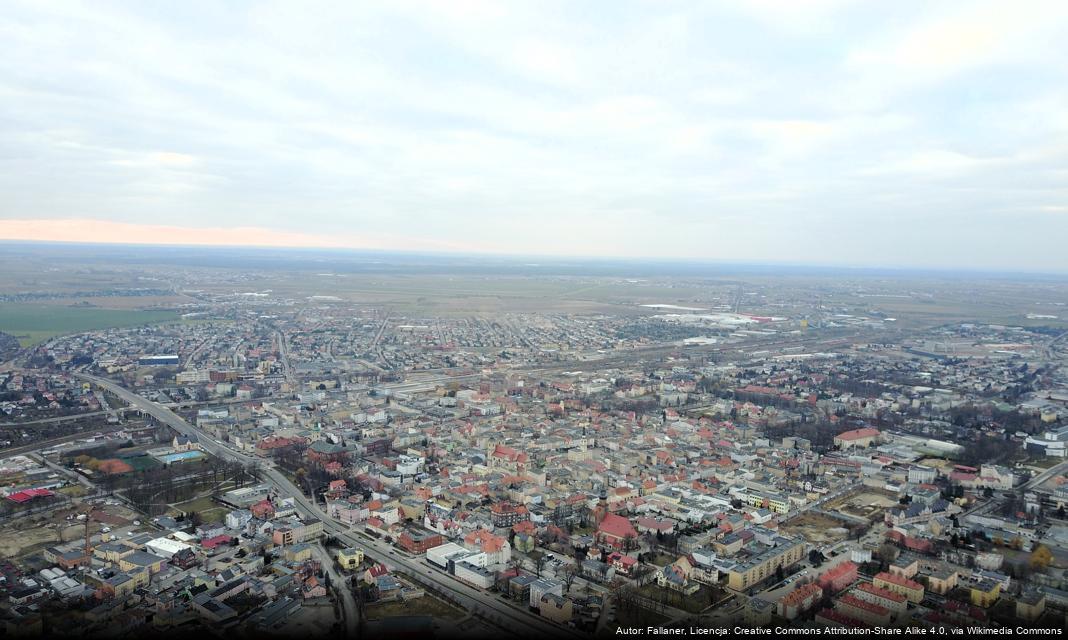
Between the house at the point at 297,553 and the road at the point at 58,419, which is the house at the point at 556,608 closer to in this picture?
the house at the point at 297,553

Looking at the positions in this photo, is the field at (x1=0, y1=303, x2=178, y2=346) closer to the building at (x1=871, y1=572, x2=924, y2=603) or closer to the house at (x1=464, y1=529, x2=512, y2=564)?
the house at (x1=464, y1=529, x2=512, y2=564)

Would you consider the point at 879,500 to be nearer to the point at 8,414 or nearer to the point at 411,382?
the point at 411,382

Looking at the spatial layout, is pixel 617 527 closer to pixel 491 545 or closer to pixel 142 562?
pixel 491 545

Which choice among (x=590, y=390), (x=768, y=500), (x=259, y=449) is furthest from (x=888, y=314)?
(x=259, y=449)

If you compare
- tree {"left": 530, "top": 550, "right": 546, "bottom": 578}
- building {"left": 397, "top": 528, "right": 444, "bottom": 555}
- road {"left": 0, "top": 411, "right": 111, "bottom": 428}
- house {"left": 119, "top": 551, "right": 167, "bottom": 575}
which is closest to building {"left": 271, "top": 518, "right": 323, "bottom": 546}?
building {"left": 397, "top": 528, "right": 444, "bottom": 555}

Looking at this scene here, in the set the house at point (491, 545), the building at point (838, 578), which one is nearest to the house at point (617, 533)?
the house at point (491, 545)

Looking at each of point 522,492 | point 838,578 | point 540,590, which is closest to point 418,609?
point 540,590
